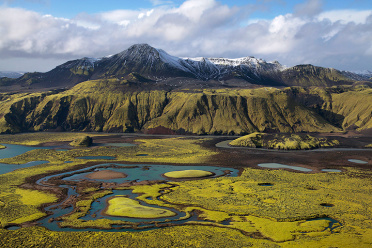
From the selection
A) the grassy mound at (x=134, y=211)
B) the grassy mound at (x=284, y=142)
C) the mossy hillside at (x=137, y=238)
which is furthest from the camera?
the grassy mound at (x=284, y=142)

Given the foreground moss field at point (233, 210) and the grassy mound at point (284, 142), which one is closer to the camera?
the foreground moss field at point (233, 210)

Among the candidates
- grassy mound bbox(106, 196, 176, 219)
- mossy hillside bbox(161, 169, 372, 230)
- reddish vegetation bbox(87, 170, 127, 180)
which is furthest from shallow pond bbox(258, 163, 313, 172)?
grassy mound bbox(106, 196, 176, 219)

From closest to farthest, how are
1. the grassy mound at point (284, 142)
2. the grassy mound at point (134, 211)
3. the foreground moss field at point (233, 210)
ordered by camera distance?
the foreground moss field at point (233, 210), the grassy mound at point (134, 211), the grassy mound at point (284, 142)


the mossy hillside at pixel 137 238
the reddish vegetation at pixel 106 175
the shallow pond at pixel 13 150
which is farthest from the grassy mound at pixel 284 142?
the mossy hillside at pixel 137 238

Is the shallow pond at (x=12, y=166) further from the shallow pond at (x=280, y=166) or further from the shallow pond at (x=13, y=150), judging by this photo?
the shallow pond at (x=280, y=166)

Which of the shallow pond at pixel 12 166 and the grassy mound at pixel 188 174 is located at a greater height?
the grassy mound at pixel 188 174

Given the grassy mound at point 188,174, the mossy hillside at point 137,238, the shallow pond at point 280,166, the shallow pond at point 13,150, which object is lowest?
the shallow pond at point 13,150

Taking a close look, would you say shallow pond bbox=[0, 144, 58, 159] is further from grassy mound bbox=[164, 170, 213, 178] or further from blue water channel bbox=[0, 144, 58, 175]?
grassy mound bbox=[164, 170, 213, 178]
